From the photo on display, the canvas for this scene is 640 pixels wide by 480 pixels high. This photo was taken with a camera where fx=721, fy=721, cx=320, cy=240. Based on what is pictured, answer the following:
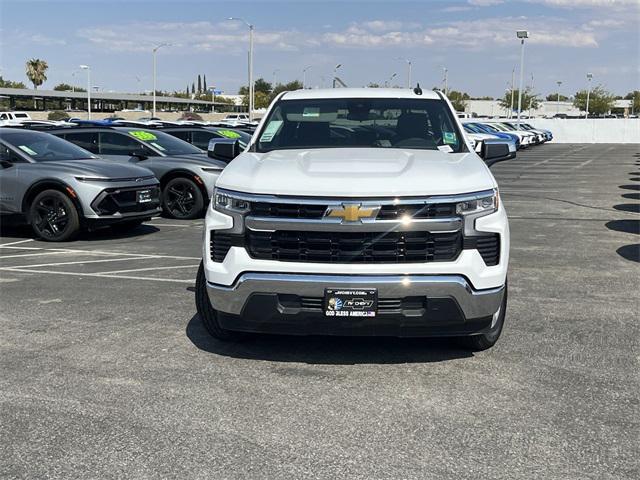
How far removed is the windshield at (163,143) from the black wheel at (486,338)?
9.07m

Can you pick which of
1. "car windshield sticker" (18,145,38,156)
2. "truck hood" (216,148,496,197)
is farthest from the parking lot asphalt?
"car windshield sticker" (18,145,38,156)

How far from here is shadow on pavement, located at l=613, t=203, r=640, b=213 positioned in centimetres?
1365

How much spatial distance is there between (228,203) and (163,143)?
9.24 meters

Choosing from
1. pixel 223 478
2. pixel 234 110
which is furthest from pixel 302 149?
pixel 234 110

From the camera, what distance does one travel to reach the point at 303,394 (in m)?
A: 4.12

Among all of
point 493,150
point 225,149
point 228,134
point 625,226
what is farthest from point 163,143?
point 493,150

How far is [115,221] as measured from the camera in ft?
32.3

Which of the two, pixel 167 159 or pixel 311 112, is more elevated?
pixel 311 112

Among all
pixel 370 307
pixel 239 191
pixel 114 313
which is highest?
pixel 239 191

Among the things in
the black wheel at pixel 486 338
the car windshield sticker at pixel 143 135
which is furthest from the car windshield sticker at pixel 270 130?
the car windshield sticker at pixel 143 135

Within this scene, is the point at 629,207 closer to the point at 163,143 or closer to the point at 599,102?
the point at 163,143

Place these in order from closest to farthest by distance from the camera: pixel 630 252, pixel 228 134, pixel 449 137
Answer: pixel 449 137, pixel 630 252, pixel 228 134

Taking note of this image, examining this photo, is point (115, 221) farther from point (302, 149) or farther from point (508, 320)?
point (508, 320)

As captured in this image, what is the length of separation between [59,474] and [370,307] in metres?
1.87
